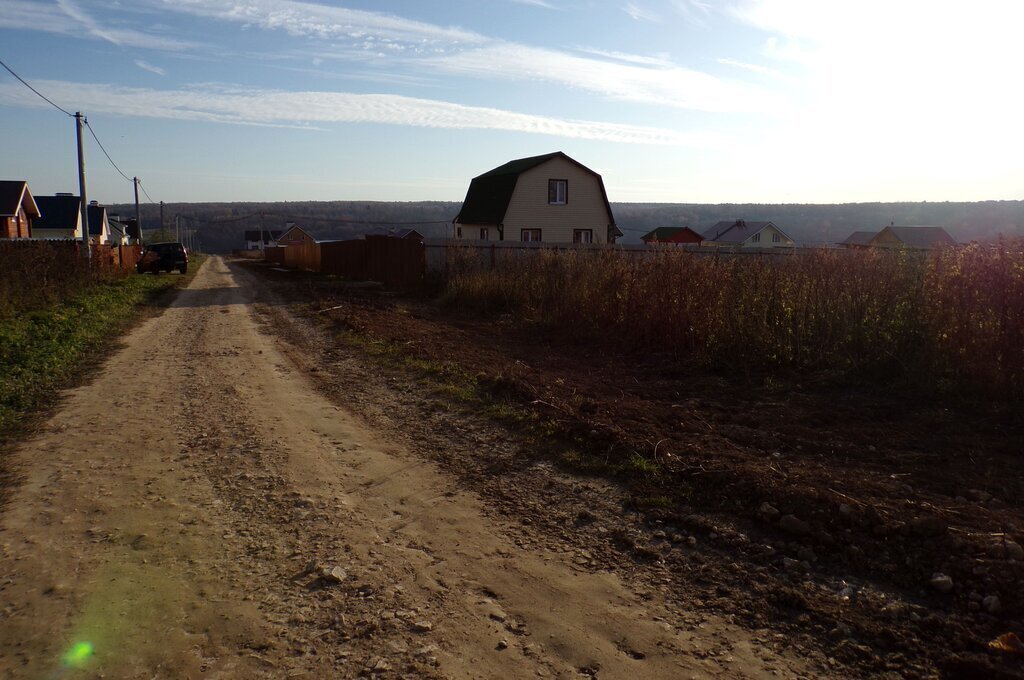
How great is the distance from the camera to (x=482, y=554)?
408 cm

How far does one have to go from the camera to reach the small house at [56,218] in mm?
54062

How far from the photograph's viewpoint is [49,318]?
14023 mm

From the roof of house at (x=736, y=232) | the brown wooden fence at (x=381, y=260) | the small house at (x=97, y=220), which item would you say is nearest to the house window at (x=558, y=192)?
the brown wooden fence at (x=381, y=260)

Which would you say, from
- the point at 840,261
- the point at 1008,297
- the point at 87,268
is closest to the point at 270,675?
the point at 1008,297

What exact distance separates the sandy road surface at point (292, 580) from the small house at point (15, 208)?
46937mm

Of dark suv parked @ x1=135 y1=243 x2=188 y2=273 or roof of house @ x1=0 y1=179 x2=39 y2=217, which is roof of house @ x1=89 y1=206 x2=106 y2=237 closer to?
roof of house @ x1=0 y1=179 x2=39 y2=217

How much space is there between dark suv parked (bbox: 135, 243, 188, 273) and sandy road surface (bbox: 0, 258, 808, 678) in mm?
33162

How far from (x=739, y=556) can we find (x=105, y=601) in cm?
331

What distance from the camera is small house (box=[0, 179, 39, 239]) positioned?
44.1m

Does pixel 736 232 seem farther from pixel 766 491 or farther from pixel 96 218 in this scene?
pixel 766 491

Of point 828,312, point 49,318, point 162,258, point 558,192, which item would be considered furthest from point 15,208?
point 828,312

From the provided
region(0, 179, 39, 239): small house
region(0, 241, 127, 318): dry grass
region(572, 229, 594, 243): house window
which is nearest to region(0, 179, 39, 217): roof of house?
region(0, 179, 39, 239): small house

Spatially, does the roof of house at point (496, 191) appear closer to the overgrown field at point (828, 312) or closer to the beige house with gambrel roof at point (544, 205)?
the beige house with gambrel roof at point (544, 205)

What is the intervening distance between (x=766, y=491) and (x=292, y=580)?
297cm
